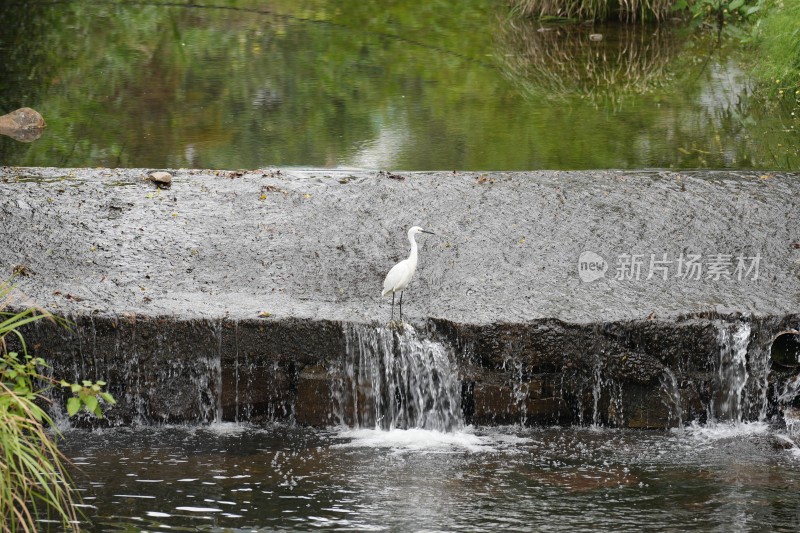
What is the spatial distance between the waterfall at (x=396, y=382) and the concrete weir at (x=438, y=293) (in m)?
0.02

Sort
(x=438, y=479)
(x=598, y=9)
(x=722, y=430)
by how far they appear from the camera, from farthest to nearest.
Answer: (x=598, y=9), (x=722, y=430), (x=438, y=479)

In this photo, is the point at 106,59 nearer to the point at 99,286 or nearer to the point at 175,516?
the point at 99,286

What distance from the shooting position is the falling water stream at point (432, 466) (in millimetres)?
4852

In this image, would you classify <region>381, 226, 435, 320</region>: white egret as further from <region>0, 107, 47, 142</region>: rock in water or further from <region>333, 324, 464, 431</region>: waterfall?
<region>0, 107, 47, 142</region>: rock in water

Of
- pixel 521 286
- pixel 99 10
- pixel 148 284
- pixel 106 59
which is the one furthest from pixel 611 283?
pixel 99 10

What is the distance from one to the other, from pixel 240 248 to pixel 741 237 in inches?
128

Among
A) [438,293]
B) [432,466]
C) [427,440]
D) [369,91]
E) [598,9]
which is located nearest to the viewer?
[432,466]

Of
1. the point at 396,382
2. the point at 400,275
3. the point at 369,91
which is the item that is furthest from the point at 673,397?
the point at 369,91

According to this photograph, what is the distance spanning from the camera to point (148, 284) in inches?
251

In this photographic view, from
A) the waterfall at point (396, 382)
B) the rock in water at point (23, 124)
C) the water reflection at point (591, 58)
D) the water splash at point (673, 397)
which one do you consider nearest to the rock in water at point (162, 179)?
the rock in water at point (23, 124)

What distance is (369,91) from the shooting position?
33.3 ft

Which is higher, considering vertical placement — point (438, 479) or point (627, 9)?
point (627, 9)

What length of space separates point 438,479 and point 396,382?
3.11 feet

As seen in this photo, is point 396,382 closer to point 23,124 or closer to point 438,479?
point 438,479
